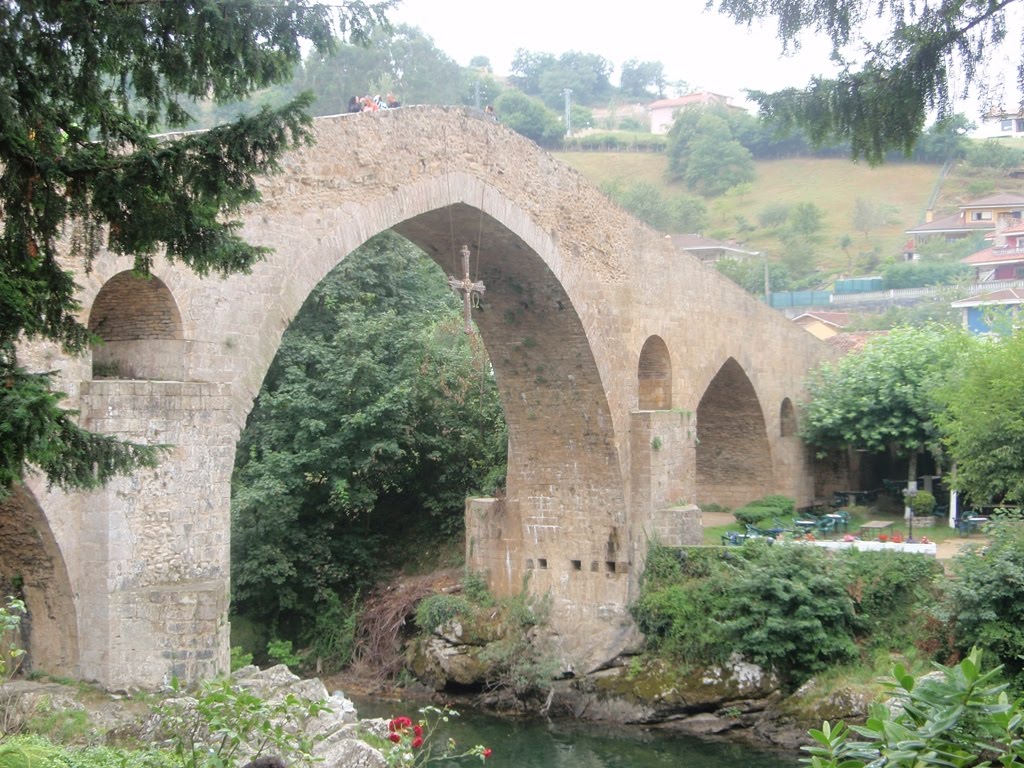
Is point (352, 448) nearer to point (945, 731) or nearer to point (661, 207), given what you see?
point (945, 731)

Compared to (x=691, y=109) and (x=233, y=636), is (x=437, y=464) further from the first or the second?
(x=691, y=109)

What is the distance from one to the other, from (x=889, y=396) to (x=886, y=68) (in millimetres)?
13105

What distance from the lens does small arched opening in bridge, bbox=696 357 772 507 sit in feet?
63.4

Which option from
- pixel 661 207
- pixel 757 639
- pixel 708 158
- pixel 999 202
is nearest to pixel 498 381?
pixel 757 639

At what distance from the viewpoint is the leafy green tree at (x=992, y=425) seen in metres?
14.2

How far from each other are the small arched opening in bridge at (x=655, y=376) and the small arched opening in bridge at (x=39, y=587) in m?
9.24

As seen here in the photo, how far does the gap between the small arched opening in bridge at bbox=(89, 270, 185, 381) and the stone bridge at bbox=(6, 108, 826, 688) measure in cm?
1

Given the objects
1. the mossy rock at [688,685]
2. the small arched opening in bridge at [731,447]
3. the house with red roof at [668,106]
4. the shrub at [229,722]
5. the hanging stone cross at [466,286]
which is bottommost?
the mossy rock at [688,685]

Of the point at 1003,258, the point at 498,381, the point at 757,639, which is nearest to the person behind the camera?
the point at 757,639

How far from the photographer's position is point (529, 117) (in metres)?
54.9

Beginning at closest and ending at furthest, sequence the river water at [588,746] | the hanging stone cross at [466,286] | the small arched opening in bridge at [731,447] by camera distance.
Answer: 1. the hanging stone cross at [466,286]
2. the river water at [588,746]
3. the small arched opening in bridge at [731,447]

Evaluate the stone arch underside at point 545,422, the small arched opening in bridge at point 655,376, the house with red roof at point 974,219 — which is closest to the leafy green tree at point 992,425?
the small arched opening in bridge at point 655,376

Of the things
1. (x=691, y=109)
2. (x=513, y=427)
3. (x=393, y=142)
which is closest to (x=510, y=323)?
(x=513, y=427)

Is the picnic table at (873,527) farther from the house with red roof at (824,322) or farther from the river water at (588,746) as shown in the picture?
the house with red roof at (824,322)
